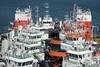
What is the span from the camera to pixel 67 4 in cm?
12450

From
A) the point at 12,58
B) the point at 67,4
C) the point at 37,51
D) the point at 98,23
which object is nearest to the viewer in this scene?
the point at 12,58

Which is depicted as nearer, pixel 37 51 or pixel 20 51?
pixel 20 51

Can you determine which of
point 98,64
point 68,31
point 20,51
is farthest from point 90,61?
point 68,31

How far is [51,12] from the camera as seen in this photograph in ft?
360

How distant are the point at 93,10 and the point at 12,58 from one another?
6788cm

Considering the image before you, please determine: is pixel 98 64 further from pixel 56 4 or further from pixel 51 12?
pixel 56 4

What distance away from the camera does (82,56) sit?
49.9 metres

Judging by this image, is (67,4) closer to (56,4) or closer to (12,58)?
(56,4)

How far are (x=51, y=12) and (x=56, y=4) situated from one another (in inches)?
600

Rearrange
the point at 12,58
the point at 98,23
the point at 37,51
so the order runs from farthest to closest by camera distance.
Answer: the point at 98,23
the point at 37,51
the point at 12,58

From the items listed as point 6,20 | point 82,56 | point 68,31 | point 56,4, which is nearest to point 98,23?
point 6,20

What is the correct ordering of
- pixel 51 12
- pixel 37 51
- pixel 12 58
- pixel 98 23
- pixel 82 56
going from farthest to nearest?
pixel 51 12
pixel 98 23
pixel 37 51
pixel 82 56
pixel 12 58

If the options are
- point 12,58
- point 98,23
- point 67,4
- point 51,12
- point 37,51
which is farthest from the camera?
point 67,4

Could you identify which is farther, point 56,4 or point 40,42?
point 56,4
